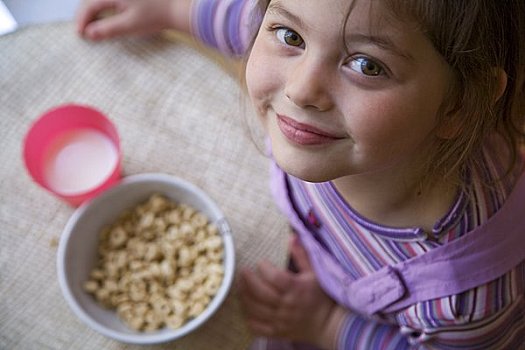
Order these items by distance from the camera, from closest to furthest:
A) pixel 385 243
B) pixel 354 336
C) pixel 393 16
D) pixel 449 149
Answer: pixel 393 16
pixel 449 149
pixel 385 243
pixel 354 336

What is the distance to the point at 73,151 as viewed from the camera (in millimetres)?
744

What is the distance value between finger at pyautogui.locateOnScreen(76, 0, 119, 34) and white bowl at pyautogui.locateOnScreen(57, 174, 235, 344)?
0.21 m

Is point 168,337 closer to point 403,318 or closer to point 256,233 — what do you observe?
point 256,233

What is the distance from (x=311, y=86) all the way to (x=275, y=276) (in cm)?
38

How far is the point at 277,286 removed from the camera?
2.83 ft

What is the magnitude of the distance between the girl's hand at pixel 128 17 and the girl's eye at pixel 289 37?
1.07 feet

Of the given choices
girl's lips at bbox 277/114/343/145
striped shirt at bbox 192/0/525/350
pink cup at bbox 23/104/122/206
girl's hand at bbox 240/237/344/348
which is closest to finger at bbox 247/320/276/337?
girl's hand at bbox 240/237/344/348

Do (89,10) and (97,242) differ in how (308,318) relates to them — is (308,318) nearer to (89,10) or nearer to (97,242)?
(97,242)

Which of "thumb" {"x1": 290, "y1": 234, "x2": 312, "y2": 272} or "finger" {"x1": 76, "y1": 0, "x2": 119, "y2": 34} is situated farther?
"thumb" {"x1": 290, "y1": 234, "x2": 312, "y2": 272}

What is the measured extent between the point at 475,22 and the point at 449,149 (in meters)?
0.17

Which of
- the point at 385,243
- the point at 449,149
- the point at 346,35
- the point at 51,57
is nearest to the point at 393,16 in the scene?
the point at 346,35

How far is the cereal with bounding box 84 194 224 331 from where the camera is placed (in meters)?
0.67

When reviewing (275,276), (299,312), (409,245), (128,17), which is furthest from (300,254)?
(128,17)

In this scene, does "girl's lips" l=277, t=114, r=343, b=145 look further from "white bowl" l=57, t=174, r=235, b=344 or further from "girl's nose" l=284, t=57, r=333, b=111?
"white bowl" l=57, t=174, r=235, b=344
